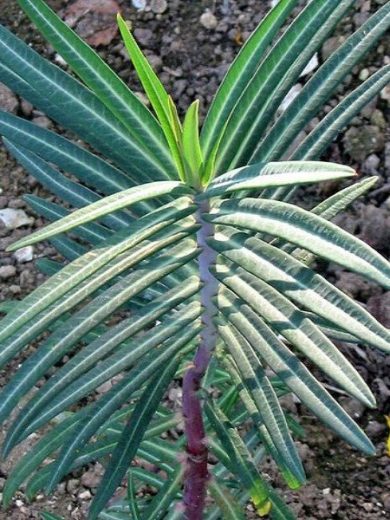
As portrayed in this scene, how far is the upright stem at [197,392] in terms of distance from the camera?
1.39 m

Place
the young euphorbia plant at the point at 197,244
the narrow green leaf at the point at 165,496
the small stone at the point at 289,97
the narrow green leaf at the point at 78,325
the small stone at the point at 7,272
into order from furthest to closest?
the small stone at the point at 289,97 < the small stone at the point at 7,272 < the narrow green leaf at the point at 165,496 < the narrow green leaf at the point at 78,325 < the young euphorbia plant at the point at 197,244

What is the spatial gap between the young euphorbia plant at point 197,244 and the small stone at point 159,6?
1.77 m

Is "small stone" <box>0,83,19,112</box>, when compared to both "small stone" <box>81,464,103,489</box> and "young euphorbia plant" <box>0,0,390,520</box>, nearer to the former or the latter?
"small stone" <box>81,464,103,489</box>

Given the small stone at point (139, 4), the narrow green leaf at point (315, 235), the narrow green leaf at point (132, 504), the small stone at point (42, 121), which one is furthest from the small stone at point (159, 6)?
the narrow green leaf at point (315, 235)

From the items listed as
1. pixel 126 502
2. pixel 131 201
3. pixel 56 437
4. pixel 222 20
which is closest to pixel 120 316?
pixel 126 502

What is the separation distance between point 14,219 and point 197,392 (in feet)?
4.80

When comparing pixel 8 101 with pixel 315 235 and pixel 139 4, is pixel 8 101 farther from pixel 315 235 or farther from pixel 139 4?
pixel 315 235

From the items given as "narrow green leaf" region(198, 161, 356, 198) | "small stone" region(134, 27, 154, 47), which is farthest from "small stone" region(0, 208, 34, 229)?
"narrow green leaf" region(198, 161, 356, 198)

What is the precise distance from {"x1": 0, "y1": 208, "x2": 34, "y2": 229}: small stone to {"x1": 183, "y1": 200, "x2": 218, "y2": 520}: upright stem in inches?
52.0

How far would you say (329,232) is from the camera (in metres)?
1.13

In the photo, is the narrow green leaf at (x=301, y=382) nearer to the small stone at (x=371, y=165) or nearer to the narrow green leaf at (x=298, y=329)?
the narrow green leaf at (x=298, y=329)

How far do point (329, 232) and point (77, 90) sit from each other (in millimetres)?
486

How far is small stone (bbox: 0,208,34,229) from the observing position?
294cm

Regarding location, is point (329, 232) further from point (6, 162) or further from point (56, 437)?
point (6, 162)
